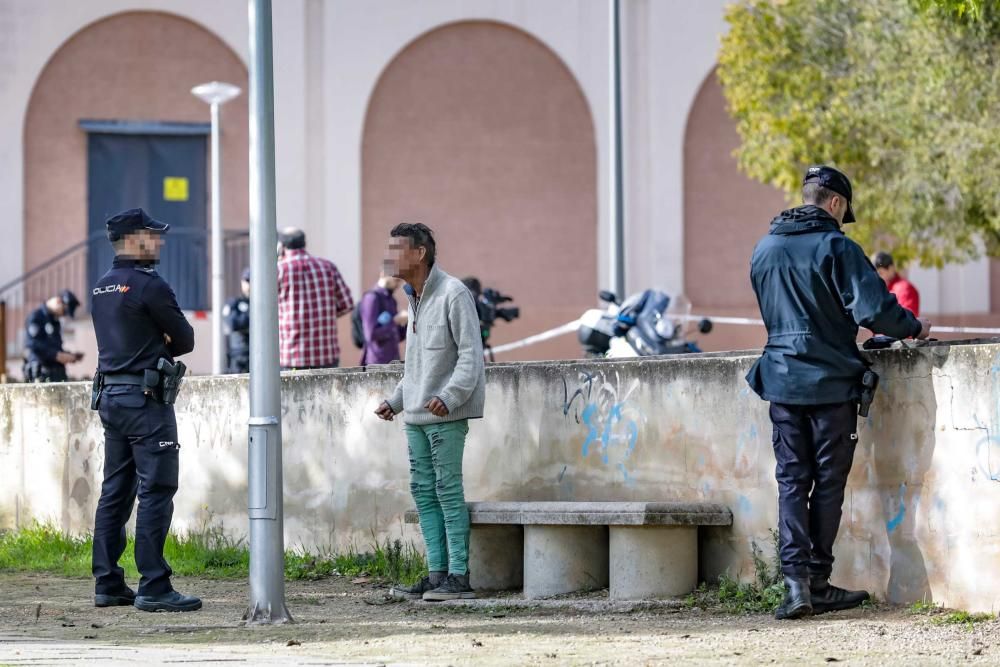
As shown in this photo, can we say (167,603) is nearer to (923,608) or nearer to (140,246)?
(140,246)

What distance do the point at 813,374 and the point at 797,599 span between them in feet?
3.10

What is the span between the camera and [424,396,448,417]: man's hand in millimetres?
7488

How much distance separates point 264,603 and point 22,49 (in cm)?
1773

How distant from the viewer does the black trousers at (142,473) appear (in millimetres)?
7750

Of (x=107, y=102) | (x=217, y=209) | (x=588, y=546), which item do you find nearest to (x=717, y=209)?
(x=217, y=209)

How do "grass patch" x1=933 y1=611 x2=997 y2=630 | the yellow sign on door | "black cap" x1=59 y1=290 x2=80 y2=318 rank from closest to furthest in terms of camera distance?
"grass patch" x1=933 y1=611 x2=997 y2=630 → "black cap" x1=59 y1=290 x2=80 y2=318 → the yellow sign on door

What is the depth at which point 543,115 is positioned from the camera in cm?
2409

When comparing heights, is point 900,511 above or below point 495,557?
above

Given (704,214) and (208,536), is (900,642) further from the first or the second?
(704,214)

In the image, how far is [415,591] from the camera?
26.0ft

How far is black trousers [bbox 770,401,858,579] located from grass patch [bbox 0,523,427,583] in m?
2.44

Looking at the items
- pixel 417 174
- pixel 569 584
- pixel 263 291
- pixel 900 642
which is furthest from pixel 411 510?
pixel 417 174

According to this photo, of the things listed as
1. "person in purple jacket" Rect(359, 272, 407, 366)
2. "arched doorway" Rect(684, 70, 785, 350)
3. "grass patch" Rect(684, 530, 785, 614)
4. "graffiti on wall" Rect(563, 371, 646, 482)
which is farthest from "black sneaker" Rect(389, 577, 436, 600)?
"arched doorway" Rect(684, 70, 785, 350)

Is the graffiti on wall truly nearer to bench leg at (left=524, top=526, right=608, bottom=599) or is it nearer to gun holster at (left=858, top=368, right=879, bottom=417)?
bench leg at (left=524, top=526, right=608, bottom=599)
